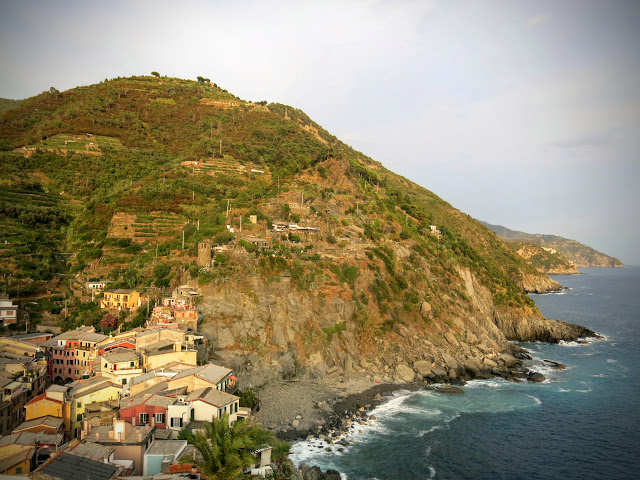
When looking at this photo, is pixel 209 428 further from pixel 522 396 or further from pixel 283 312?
pixel 522 396

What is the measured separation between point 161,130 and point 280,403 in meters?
66.1

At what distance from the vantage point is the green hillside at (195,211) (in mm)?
46000

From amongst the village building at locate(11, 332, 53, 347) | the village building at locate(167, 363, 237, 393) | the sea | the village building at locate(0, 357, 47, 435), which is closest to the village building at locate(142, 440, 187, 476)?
the village building at locate(167, 363, 237, 393)

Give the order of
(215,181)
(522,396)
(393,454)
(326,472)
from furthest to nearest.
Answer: (215,181) < (522,396) < (393,454) < (326,472)

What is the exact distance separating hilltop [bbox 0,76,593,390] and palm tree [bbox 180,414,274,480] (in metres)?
16.7

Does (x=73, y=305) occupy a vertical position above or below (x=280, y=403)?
above

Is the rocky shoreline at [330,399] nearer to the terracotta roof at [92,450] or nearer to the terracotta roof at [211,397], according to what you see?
the terracotta roof at [211,397]

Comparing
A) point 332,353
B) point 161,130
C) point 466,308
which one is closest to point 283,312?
point 332,353

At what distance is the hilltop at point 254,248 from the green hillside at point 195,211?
0.23 metres

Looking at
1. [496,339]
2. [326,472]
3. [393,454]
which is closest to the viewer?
[326,472]

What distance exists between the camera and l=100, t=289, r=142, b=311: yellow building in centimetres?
4144

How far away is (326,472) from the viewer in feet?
80.4

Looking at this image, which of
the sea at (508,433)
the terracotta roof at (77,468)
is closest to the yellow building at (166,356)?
the sea at (508,433)

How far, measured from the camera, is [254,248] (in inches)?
1791
